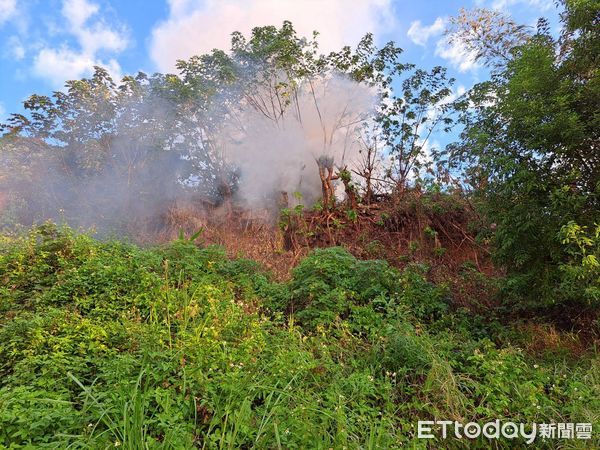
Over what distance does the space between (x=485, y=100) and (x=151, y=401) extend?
290 inches

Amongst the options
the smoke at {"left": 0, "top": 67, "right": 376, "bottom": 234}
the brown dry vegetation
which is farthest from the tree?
Answer: the smoke at {"left": 0, "top": 67, "right": 376, "bottom": 234}

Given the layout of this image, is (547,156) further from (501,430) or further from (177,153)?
(177,153)

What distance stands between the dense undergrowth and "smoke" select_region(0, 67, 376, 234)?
4.05 metres

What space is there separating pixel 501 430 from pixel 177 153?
8720 mm

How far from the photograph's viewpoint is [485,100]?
7.07m

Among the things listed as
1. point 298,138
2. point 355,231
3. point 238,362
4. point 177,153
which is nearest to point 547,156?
point 238,362

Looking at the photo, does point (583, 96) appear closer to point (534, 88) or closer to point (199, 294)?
point (534, 88)

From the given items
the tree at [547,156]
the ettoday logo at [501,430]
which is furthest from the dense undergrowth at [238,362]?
the tree at [547,156]

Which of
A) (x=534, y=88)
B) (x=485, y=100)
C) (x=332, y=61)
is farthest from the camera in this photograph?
(x=332, y=61)

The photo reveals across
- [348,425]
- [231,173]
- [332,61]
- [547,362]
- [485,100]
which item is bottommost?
[348,425]

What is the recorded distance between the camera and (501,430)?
2.57m

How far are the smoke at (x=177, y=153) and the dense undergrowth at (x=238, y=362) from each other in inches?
159

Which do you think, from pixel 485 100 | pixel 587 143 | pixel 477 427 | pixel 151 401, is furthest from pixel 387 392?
pixel 485 100

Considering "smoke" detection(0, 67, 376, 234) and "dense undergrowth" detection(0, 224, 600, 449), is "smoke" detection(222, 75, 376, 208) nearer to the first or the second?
"smoke" detection(0, 67, 376, 234)
